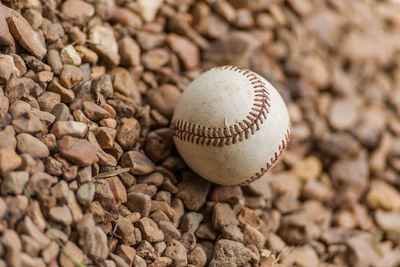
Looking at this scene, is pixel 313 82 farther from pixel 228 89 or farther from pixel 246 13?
pixel 228 89

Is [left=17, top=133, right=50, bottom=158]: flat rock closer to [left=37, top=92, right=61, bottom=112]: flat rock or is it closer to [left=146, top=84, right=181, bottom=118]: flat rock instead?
[left=37, top=92, right=61, bottom=112]: flat rock

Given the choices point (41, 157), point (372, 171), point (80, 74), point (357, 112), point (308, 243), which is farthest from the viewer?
point (357, 112)

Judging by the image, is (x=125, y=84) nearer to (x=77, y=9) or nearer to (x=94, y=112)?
(x=94, y=112)


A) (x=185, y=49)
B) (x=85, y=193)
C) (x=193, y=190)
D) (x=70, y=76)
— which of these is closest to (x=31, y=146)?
(x=85, y=193)

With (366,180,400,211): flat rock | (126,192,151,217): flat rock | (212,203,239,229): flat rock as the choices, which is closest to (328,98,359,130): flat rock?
(366,180,400,211): flat rock

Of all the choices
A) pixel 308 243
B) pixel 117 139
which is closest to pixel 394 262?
pixel 308 243

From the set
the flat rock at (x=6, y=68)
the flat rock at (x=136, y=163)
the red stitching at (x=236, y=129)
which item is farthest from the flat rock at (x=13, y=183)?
the red stitching at (x=236, y=129)

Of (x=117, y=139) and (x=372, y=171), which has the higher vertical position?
(x=117, y=139)
